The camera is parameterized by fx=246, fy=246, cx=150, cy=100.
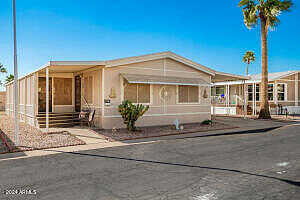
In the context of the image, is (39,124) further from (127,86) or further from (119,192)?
(119,192)

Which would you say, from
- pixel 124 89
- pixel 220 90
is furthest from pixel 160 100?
pixel 220 90

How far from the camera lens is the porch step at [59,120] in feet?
39.7

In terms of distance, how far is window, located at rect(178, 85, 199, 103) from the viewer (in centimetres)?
1375

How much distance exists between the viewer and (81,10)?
16344mm

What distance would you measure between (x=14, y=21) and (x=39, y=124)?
5799 millimetres

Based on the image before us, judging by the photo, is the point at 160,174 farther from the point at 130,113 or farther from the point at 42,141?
the point at 130,113

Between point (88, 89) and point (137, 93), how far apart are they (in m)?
2.73

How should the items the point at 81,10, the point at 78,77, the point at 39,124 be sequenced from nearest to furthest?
the point at 39,124 < the point at 78,77 < the point at 81,10

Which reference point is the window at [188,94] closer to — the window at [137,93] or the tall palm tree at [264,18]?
the window at [137,93]

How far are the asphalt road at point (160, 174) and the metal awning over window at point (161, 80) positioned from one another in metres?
4.77

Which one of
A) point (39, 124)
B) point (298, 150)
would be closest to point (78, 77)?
point (39, 124)

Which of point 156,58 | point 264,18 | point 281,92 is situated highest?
point 264,18

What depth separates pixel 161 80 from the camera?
12484 millimetres

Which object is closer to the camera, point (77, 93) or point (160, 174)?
point (160, 174)
